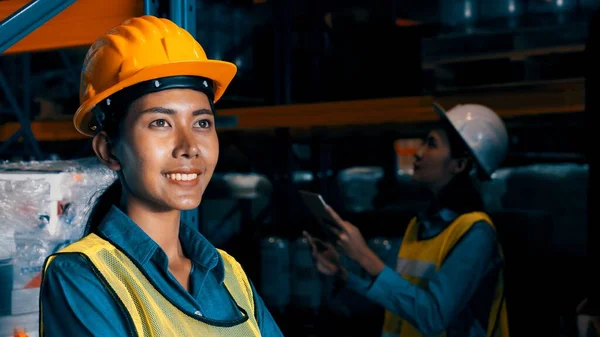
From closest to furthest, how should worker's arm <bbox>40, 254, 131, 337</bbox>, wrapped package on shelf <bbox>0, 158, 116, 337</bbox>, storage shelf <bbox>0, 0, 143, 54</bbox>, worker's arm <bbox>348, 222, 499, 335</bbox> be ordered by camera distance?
worker's arm <bbox>40, 254, 131, 337</bbox> < wrapped package on shelf <bbox>0, 158, 116, 337</bbox> < storage shelf <bbox>0, 0, 143, 54</bbox> < worker's arm <bbox>348, 222, 499, 335</bbox>

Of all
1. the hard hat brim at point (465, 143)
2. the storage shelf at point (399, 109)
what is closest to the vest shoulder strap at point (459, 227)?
the hard hat brim at point (465, 143)

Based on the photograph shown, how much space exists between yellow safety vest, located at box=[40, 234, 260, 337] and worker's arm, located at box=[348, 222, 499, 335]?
163 centimetres

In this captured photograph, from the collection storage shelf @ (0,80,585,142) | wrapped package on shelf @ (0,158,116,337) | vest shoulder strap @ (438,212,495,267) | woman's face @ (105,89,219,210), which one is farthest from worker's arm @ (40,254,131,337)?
vest shoulder strap @ (438,212,495,267)

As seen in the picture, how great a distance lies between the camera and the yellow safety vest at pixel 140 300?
1.45 m

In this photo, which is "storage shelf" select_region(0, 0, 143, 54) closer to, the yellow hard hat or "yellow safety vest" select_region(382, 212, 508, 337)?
the yellow hard hat

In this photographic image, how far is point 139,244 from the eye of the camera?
1.60 m

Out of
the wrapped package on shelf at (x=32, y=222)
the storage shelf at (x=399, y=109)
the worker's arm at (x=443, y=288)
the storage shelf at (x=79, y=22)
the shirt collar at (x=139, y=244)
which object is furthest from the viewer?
the storage shelf at (x=399, y=109)

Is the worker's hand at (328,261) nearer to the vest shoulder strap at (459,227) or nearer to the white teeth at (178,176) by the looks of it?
the vest shoulder strap at (459,227)

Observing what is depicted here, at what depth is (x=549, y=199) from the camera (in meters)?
4.57

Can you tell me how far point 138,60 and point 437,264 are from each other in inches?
81.7

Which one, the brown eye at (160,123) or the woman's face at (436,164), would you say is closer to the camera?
the brown eye at (160,123)

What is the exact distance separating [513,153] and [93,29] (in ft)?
10.9

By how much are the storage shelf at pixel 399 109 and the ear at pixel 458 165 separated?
2.05 ft

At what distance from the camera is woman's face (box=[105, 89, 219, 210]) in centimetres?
161
